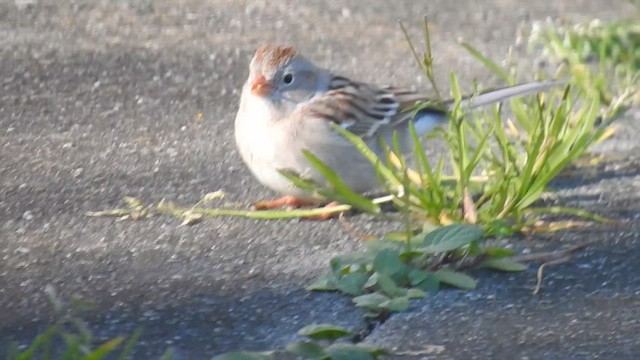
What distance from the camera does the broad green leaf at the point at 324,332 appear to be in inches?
122

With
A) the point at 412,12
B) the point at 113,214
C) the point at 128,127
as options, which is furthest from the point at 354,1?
the point at 113,214

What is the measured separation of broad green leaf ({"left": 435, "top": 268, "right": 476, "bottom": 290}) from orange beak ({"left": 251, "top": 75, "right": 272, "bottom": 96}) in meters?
1.37

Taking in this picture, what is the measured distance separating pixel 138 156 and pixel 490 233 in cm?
157

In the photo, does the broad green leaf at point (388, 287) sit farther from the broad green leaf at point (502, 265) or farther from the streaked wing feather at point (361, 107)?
the streaked wing feather at point (361, 107)

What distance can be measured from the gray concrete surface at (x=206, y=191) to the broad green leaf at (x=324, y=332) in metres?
0.09

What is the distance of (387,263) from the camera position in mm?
3461

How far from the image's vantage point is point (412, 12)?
708 centimetres

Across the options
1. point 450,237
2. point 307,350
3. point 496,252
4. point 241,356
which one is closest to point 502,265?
point 496,252

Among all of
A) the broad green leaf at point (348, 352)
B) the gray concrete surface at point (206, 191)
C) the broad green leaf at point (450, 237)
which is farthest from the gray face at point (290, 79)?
the broad green leaf at point (348, 352)

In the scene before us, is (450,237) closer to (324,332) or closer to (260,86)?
(324,332)

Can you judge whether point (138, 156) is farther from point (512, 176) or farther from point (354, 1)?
point (354, 1)

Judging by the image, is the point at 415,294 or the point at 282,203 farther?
the point at 282,203

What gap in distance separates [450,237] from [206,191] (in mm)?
1273

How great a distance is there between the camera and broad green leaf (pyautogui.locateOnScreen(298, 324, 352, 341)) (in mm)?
3111
